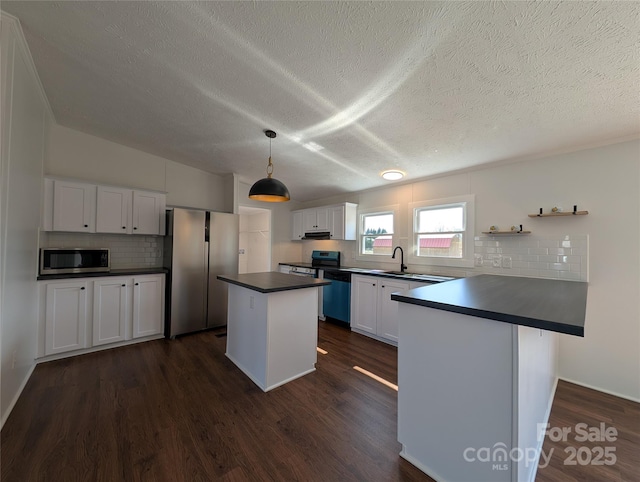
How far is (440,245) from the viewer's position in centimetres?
354

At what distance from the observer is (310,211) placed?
5148 mm

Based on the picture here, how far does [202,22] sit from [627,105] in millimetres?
2995

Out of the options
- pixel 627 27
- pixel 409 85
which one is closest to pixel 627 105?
pixel 627 27

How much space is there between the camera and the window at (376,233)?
13.8 ft

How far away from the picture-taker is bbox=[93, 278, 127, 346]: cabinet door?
9.53 ft

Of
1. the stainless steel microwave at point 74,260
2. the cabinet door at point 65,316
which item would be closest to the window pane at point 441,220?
the stainless steel microwave at point 74,260

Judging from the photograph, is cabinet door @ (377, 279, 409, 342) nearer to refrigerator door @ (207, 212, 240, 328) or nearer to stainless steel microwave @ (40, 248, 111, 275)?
refrigerator door @ (207, 212, 240, 328)

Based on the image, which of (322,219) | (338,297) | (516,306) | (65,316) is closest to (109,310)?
(65,316)

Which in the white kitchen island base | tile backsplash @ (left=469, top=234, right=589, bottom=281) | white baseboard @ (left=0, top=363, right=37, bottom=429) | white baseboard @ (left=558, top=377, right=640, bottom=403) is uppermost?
tile backsplash @ (left=469, top=234, right=589, bottom=281)

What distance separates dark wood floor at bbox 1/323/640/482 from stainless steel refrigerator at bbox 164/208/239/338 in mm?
844

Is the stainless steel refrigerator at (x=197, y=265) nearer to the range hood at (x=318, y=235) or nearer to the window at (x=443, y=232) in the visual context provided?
the range hood at (x=318, y=235)

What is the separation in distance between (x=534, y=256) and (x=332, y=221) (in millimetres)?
2932

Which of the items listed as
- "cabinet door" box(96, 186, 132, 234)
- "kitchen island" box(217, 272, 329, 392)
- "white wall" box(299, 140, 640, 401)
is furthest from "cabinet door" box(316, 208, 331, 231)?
"cabinet door" box(96, 186, 132, 234)

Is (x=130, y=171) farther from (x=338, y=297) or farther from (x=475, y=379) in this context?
(x=475, y=379)
